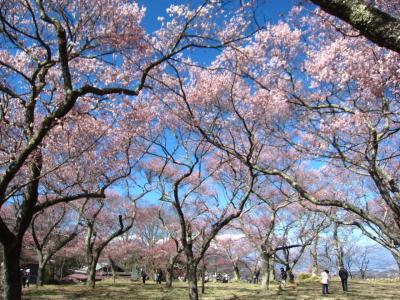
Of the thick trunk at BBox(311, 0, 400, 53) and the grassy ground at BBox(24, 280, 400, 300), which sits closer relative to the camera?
the thick trunk at BBox(311, 0, 400, 53)

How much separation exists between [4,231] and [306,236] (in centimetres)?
2467

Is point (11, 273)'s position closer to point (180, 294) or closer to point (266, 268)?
point (180, 294)

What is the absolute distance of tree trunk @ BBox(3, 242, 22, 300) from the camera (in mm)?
9445

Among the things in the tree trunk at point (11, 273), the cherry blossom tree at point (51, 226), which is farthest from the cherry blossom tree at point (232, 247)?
the tree trunk at point (11, 273)

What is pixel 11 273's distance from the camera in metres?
9.58

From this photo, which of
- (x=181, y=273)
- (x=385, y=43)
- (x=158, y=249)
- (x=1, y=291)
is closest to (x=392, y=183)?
(x=385, y=43)

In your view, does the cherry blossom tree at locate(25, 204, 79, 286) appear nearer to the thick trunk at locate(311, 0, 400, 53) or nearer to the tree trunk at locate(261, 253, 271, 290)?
the tree trunk at locate(261, 253, 271, 290)

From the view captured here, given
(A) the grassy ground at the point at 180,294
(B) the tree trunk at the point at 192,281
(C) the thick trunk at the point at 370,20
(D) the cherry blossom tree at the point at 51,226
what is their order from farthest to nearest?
1. (D) the cherry blossom tree at the point at 51,226
2. (A) the grassy ground at the point at 180,294
3. (B) the tree trunk at the point at 192,281
4. (C) the thick trunk at the point at 370,20

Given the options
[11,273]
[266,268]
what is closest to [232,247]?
[266,268]

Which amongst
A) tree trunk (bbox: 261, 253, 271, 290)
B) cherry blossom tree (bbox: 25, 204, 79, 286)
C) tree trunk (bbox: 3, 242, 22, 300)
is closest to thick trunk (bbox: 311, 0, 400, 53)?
tree trunk (bbox: 3, 242, 22, 300)

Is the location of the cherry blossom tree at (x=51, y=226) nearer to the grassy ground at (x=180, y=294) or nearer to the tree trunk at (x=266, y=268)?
the grassy ground at (x=180, y=294)

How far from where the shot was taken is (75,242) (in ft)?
143

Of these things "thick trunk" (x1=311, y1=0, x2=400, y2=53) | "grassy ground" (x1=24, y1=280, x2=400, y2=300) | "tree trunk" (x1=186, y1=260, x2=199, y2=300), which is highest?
"thick trunk" (x1=311, y1=0, x2=400, y2=53)

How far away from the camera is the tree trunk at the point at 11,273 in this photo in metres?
9.45
